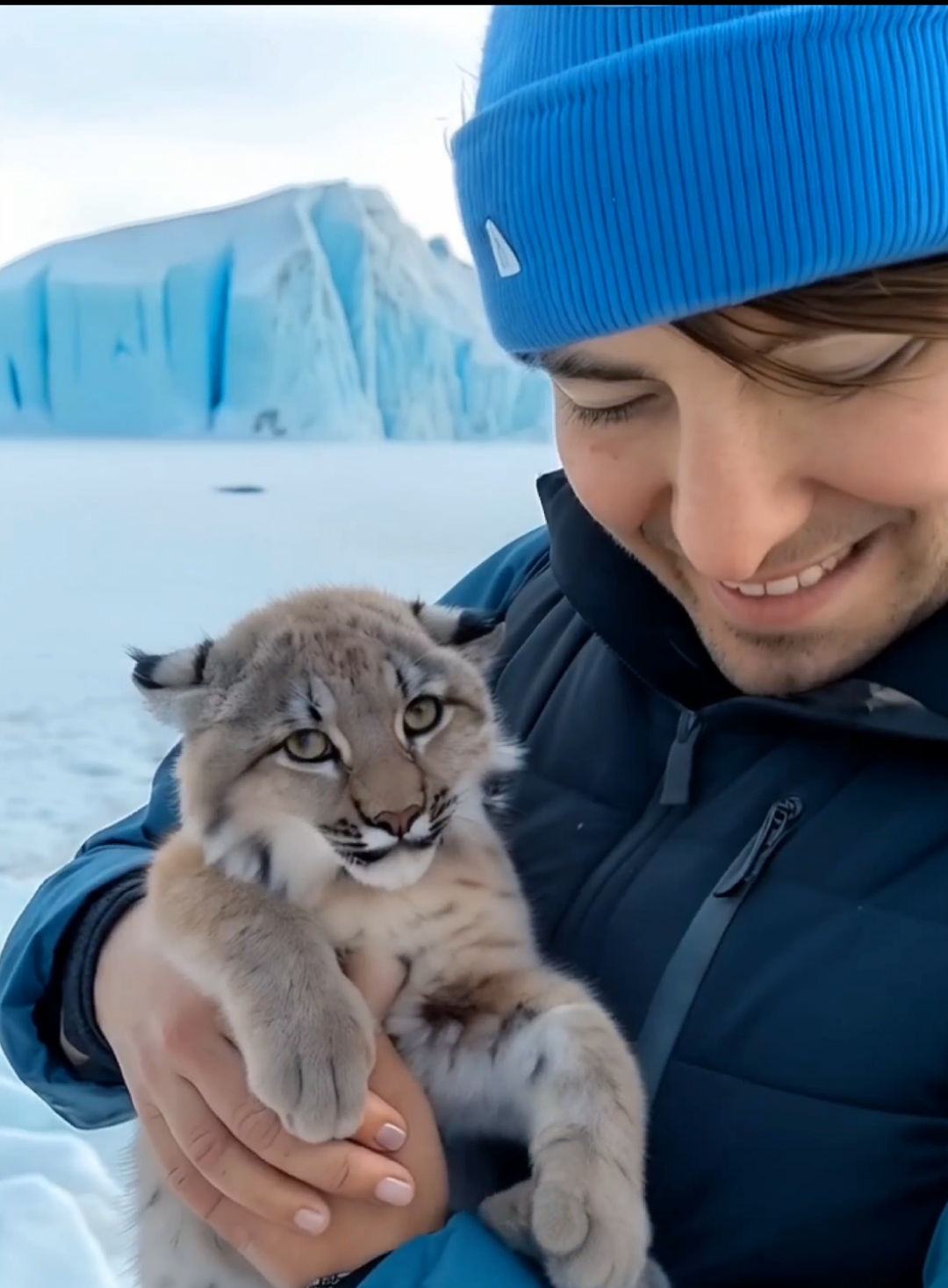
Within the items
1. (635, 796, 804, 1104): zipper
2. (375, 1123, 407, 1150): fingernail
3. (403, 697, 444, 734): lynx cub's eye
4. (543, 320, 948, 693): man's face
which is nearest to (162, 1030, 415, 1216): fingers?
(375, 1123, 407, 1150): fingernail

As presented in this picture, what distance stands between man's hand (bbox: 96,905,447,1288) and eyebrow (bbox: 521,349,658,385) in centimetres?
43

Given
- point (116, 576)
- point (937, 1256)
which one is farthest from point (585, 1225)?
point (116, 576)

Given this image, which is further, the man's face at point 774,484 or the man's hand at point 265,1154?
the man's hand at point 265,1154

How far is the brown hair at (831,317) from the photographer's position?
23.9 inches

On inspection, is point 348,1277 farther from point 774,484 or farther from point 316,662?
point 774,484

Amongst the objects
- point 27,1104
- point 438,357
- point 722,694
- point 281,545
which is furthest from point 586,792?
point 438,357

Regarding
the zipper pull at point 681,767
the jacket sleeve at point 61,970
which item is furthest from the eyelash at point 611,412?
the jacket sleeve at point 61,970

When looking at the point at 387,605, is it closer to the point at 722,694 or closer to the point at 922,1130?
the point at 722,694

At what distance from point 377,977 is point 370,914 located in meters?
0.05

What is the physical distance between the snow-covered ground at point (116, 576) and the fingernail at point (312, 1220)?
2.10ft

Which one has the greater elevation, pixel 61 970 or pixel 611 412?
pixel 611 412

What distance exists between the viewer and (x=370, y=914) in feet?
2.94

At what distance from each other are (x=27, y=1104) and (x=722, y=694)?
1275 millimetres

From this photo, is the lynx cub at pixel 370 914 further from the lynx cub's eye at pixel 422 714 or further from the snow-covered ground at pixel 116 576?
the snow-covered ground at pixel 116 576
